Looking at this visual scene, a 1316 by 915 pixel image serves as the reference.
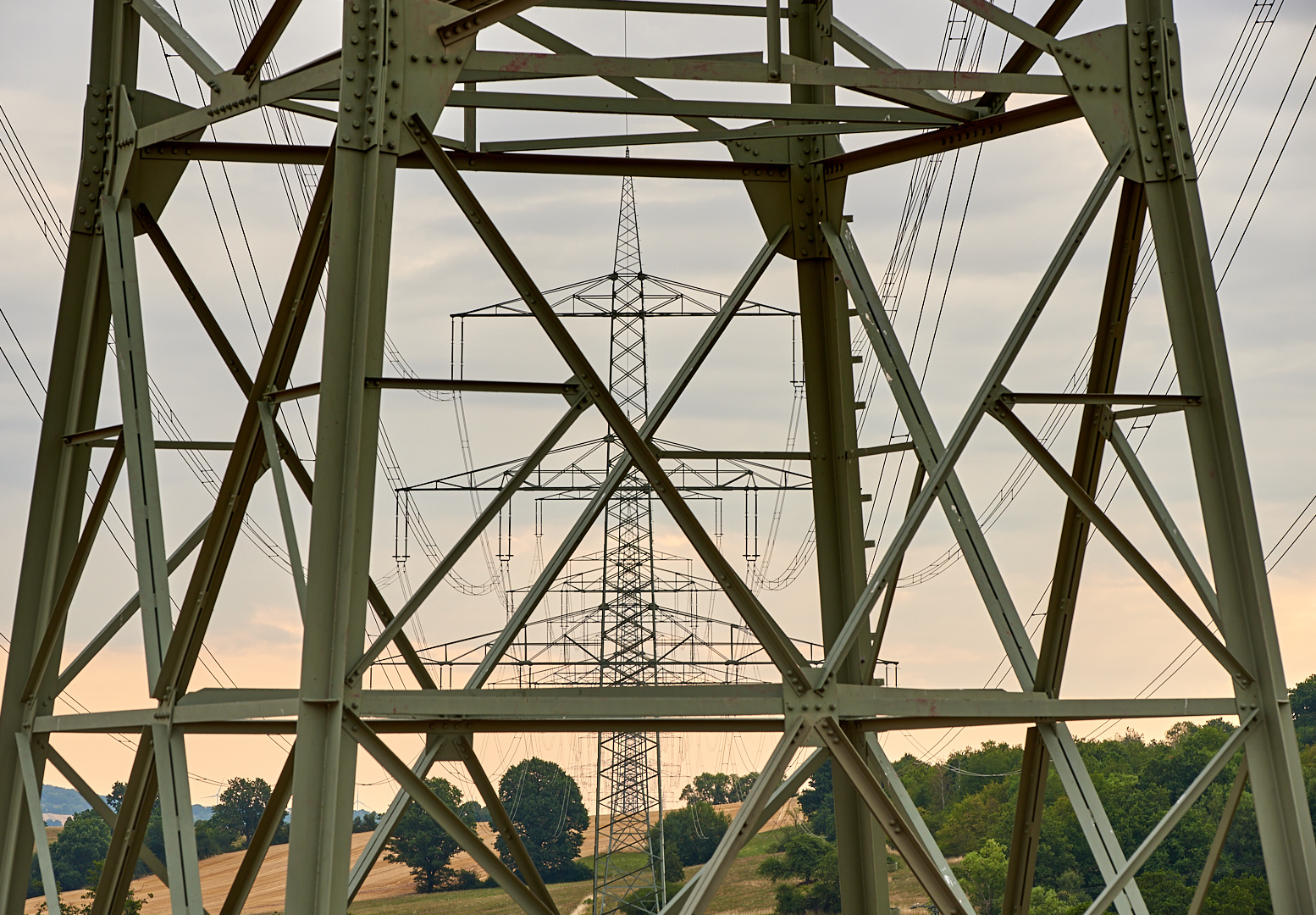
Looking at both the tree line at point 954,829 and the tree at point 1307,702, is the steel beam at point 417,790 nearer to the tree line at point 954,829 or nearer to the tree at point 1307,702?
the tree line at point 954,829

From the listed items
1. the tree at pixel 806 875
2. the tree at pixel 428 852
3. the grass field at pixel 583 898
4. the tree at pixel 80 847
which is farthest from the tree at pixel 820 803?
the tree at pixel 80 847

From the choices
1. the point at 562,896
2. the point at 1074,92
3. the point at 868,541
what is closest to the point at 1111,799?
the point at 562,896

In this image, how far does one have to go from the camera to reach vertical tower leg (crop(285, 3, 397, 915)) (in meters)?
8.36

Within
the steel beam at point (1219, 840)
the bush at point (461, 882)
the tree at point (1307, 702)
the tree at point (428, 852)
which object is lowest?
the steel beam at point (1219, 840)

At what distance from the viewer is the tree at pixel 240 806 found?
8456cm

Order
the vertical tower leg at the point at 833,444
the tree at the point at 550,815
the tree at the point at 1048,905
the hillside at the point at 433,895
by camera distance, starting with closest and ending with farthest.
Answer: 1. the vertical tower leg at the point at 833,444
2. the tree at the point at 1048,905
3. the hillside at the point at 433,895
4. the tree at the point at 550,815

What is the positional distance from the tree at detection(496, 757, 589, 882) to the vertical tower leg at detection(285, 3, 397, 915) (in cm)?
7757

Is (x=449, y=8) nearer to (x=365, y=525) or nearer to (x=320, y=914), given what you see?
(x=365, y=525)

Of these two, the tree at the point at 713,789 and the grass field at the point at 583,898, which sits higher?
the tree at the point at 713,789

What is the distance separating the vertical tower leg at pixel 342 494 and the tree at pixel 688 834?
8070cm

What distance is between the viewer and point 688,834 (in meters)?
91.9

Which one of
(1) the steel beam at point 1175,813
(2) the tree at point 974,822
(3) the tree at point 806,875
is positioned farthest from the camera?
(2) the tree at point 974,822

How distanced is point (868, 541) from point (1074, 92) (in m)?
5.57

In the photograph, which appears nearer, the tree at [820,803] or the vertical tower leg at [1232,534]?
the vertical tower leg at [1232,534]
